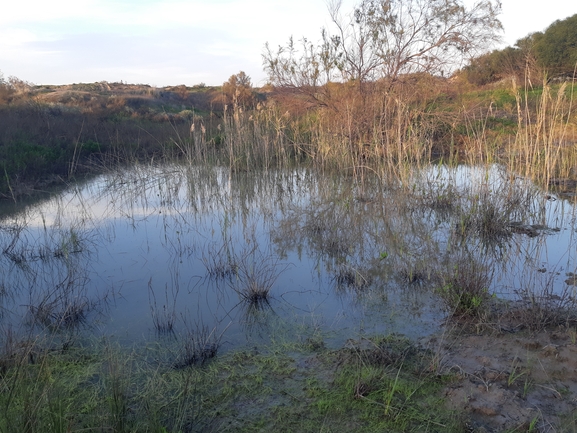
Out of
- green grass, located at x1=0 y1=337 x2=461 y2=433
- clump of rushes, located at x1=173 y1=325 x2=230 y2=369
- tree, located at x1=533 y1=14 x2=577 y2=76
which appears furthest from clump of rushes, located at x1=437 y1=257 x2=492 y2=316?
tree, located at x1=533 y1=14 x2=577 y2=76

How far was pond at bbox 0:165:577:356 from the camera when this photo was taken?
11.9 ft

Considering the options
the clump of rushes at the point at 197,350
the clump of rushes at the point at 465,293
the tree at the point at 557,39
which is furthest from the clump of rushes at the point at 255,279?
the tree at the point at 557,39

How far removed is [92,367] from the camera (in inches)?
117

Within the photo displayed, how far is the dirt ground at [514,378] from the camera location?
2.31m

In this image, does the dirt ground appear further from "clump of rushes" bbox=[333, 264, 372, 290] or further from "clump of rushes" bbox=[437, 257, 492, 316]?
"clump of rushes" bbox=[333, 264, 372, 290]

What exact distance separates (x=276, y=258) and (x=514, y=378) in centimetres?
280

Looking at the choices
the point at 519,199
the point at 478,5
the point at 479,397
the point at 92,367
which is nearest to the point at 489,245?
the point at 519,199

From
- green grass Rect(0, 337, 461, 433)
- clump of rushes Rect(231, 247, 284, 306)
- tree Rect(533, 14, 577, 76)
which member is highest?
tree Rect(533, 14, 577, 76)

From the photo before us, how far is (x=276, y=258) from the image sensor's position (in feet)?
16.5

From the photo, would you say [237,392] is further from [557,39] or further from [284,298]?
[557,39]

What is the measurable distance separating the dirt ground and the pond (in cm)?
41

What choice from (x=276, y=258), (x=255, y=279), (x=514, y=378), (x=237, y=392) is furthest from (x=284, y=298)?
(x=514, y=378)

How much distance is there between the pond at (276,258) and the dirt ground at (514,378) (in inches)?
16.2

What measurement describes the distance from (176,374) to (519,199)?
4.97 metres
